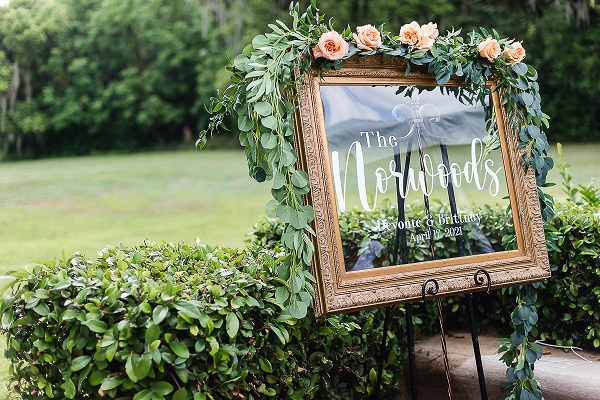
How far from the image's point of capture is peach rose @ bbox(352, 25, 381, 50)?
207cm

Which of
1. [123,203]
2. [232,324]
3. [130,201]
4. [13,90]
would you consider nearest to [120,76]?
[13,90]

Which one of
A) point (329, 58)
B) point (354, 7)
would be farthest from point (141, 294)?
point (354, 7)

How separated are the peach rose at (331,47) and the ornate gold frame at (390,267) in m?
0.07

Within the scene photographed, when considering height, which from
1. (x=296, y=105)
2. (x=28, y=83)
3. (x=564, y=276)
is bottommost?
(x=564, y=276)

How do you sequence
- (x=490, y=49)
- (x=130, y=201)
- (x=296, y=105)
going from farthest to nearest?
(x=130, y=201) < (x=490, y=49) < (x=296, y=105)

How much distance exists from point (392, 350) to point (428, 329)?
0.41 m

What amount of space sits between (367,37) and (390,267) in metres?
0.72

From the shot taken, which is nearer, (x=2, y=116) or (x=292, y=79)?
(x=292, y=79)

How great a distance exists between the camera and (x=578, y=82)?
1477 centimetres

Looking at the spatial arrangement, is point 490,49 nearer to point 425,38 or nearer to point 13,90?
point 425,38

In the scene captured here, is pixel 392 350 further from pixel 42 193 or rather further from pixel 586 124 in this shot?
pixel 586 124

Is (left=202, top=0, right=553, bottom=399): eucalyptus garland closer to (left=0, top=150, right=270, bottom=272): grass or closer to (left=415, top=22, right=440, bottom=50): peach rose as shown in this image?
A: (left=415, top=22, right=440, bottom=50): peach rose

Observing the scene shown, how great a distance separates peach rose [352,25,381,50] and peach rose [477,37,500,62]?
0.43 meters

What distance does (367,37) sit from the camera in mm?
2064
